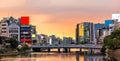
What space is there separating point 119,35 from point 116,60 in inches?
1063

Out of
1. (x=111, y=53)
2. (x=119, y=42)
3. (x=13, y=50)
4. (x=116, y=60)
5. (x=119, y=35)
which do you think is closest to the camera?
(x=116, y=60)

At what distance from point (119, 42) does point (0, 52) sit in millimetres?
60929

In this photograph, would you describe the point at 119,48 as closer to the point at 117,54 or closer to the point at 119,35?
the point at 117,54

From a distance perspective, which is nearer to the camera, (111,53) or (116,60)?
(116,60)

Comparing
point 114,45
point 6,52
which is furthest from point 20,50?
point 114,45

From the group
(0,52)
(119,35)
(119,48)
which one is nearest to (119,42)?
(119,48)

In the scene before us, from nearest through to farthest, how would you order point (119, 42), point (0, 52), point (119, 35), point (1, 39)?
point (119, 42), point (119, 35), point (0, 52), point (1, 39)

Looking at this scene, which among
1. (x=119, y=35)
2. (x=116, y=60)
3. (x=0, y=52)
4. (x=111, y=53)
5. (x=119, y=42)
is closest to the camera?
(x=116, y=60)

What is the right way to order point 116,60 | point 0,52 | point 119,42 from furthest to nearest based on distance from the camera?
point 0,52, point 119,42, point 116,60

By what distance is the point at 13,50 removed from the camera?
17862 cm

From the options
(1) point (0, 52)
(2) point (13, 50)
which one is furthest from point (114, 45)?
(2) point (13, 50)

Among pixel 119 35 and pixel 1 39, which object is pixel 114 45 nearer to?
pixel 119 35

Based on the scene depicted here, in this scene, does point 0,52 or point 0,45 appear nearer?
point 0,52

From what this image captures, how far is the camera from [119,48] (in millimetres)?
109500
